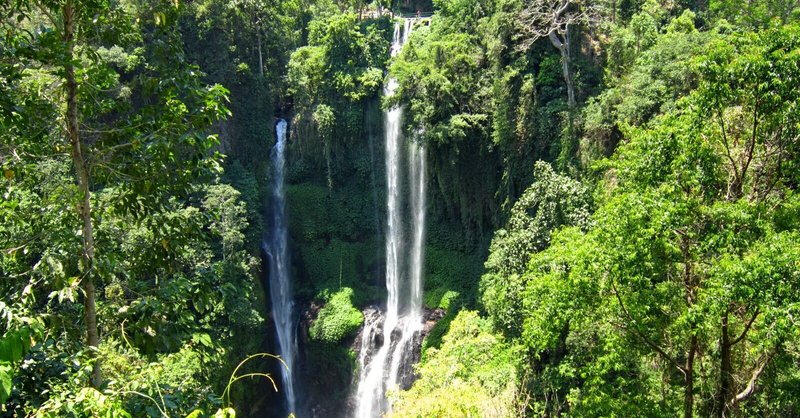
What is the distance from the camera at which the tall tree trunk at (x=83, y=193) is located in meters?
5.63

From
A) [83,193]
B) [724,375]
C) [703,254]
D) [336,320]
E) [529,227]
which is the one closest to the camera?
[83,193]

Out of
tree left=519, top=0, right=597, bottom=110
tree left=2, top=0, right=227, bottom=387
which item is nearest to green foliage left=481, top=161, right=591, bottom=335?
tree left=519, top=0, right=597, bottom=110

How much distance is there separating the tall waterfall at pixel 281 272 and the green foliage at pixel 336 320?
5.55 ft

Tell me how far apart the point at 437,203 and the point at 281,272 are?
8.26 m

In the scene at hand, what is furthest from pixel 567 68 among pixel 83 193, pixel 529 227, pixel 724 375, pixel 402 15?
pixel 402 15

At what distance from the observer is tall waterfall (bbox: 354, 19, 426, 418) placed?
24688 mm

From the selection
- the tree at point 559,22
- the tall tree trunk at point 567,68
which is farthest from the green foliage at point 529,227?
the tree at point 559,22

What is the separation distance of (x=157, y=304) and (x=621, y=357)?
8295mm

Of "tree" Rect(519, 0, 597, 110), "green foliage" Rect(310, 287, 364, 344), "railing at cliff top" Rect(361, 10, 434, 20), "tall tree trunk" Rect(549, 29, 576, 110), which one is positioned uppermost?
"railing at cliff top" Rect(361, 10, 434, 20)

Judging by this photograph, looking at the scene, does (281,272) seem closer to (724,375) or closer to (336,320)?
(336,320)

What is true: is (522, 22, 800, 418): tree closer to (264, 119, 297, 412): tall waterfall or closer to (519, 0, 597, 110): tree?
(519, 0, 597, 110): tree

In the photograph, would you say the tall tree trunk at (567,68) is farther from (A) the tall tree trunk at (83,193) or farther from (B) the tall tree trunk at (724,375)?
(A) the tall tree trunk at (83,193)

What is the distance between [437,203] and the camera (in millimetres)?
26312

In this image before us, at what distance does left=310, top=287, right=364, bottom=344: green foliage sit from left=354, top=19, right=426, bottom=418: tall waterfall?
2.02 ft
